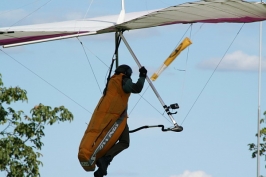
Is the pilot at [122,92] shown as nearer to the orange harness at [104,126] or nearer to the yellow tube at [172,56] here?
the orange harness at [104,126]

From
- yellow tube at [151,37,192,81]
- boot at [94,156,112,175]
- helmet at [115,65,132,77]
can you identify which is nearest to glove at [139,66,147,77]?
helmet at [115,65,132,77]

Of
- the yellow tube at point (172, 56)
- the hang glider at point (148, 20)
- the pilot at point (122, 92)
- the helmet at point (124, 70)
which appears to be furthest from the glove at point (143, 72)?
the hang glider at point (148, 20)

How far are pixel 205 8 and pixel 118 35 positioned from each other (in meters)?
1.70

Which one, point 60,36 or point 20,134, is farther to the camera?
point 20,134

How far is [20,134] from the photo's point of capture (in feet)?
98.0

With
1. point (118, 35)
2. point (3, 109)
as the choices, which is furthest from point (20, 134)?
point (118, 35)

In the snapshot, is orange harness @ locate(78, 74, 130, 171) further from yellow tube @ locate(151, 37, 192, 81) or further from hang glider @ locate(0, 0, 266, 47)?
hang glider @ locate(0, 0, 266, 47)

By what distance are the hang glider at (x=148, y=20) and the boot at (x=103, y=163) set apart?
188 cm

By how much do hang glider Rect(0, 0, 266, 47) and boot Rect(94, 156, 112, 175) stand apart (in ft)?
6.18

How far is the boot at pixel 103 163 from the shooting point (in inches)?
807

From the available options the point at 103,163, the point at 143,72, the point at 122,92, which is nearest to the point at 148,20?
the point at 143,72

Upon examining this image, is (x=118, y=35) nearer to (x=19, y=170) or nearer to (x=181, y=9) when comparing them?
(x=181, y=9)

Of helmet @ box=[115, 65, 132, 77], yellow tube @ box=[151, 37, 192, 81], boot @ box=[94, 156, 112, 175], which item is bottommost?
boot @ box=[94, 156, 112, 175]

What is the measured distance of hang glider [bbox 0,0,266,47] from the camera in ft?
66.7
